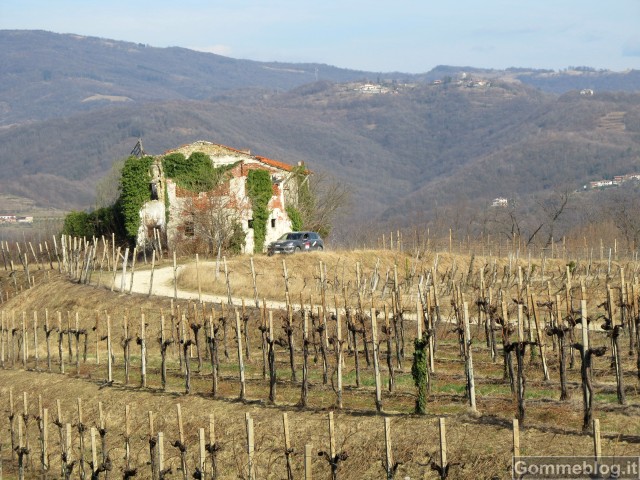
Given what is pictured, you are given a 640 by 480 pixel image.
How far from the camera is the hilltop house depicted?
2311 inches

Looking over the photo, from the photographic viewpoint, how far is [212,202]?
58062mm

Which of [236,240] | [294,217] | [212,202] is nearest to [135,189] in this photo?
[212,202]

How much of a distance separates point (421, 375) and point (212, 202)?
3713 centimetres

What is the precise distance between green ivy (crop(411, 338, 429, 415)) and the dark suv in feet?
101

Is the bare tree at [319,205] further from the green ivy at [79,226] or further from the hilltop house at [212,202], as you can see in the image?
the green ivy at [79,226]

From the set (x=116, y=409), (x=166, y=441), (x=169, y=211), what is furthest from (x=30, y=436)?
(x=169, y=211)

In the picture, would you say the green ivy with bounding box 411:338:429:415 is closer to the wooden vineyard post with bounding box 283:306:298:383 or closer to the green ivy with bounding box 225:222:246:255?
the wooden vineyard post with bounding box 283:306:298:383

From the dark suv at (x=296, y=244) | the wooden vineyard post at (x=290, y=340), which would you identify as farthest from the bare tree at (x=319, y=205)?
the wooden vineyard post at (x=290, y=340)

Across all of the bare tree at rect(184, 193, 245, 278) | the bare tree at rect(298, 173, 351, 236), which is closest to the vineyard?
the bare tree at rect(184, 193, 245, 278)

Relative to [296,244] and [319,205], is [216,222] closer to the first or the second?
[296,244]

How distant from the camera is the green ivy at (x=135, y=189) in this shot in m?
59.8

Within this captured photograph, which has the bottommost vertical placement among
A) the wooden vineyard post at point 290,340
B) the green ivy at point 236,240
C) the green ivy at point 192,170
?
the green ivy at point 236,240

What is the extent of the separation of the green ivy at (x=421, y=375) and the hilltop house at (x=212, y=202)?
3574cm

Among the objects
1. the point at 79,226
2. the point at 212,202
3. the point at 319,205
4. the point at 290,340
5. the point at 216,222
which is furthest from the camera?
the point at 319,205
